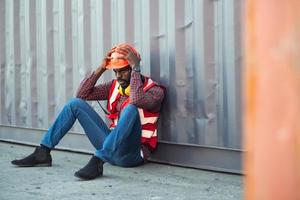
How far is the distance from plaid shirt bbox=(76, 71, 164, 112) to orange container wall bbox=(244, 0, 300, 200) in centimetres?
377

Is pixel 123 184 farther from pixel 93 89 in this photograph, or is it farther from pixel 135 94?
pixel 93 89

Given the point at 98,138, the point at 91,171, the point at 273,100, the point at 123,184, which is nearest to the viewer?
the point at 273,100

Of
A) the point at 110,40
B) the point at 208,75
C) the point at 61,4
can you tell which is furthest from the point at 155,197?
the point at 61,4

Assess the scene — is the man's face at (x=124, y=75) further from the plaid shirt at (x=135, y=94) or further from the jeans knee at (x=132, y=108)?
the jeans knee at (x=132, y=108)

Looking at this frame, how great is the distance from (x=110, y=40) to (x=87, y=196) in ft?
7.61

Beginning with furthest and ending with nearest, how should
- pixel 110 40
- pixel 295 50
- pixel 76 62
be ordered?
pixel 76 62
pixel 110 40
pixel 295 50

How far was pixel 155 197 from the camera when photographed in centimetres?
430

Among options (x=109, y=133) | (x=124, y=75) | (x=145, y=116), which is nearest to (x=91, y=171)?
(x=109, y=133)

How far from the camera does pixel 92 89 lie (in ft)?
19.0

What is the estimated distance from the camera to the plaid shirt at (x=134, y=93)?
5105 mm

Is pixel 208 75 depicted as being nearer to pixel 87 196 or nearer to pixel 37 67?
pixel 87 196

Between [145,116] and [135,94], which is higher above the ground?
[135,94]

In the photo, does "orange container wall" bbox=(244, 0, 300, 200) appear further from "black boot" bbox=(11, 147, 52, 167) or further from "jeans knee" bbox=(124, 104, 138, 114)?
"black boot" bbox=(11, 147, 52, 167)

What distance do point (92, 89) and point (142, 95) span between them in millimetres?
819
